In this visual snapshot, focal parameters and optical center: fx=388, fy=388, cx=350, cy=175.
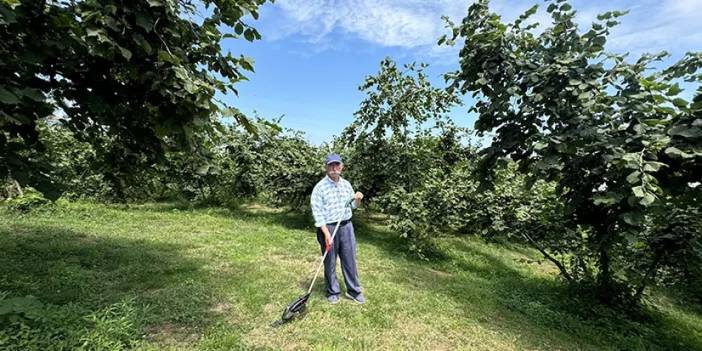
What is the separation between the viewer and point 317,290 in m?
5.08

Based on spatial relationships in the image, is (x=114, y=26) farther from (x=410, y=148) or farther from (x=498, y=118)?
(x=410, y=148)

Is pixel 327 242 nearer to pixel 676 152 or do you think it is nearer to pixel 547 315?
pixel 547 315

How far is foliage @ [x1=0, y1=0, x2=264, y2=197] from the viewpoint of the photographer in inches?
110

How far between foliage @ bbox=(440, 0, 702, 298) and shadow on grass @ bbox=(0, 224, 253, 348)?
149 inches

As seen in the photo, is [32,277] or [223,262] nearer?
[32,277]

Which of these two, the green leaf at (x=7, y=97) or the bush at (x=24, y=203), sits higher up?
the green leaf at (x=7, y=97)

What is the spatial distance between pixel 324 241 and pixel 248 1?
2.74m

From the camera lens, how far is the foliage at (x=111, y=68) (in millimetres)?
2791

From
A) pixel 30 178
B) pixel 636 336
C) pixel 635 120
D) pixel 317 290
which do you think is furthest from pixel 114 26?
pixel 636 336

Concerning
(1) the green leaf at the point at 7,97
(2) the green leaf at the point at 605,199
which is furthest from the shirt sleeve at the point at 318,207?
(1) the green leaf at the point at 7,97

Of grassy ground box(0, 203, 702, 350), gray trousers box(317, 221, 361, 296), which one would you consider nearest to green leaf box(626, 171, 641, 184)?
grassy ground box(0, 203, 702, 350)

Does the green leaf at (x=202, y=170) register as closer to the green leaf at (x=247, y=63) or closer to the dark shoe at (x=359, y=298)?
the green leaf at (x=247, y=63)

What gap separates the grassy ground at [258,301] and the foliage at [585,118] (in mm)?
1457

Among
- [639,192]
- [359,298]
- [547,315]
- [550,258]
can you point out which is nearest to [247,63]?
[359,298]
